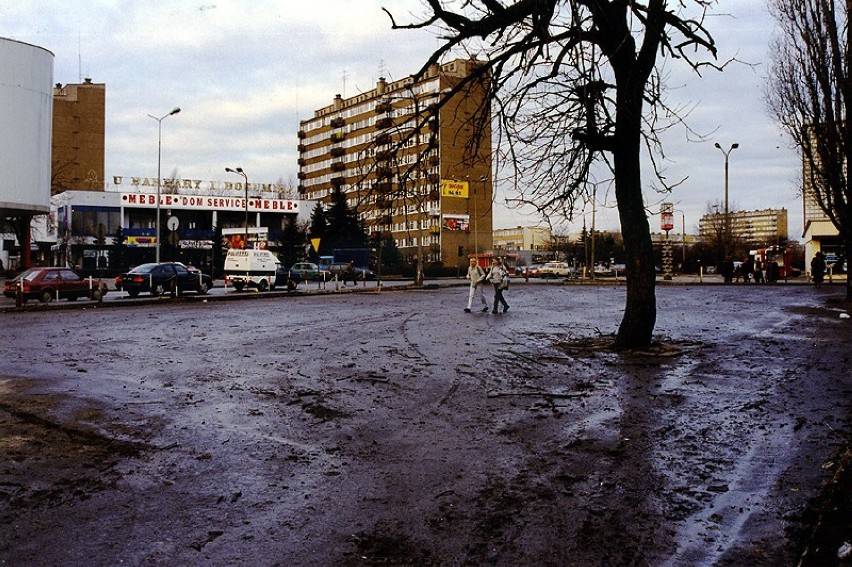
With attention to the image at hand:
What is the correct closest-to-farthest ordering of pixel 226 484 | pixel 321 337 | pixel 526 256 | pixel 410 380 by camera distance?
1. pixel 226 484
2. pixel 410 380
3. pixel 321 337
4. pixel 526 256

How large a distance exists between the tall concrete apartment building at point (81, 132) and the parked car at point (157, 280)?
232ft

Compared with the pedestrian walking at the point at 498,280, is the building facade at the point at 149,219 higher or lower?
higher

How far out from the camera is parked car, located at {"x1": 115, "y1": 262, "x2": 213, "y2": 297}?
30.4 m

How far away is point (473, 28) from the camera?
33.7ft

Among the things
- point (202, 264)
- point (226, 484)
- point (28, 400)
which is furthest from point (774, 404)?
point (202, 264)

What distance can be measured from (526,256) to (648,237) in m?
84.4

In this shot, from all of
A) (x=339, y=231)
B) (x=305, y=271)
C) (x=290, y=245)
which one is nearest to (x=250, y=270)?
(x=305, y=271)

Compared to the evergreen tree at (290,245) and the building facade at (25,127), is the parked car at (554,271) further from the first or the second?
the building facade at (25,127)

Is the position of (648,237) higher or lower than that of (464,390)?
higher

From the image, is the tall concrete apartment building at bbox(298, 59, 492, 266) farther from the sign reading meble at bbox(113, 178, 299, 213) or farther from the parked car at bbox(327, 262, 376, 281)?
the sign reading meble at bbox(113, 178, 299, 213)

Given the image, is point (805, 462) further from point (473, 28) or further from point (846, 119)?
point (846, 119)

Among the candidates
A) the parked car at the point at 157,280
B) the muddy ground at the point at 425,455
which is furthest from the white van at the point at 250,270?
the muddy ground at the point at 425,455

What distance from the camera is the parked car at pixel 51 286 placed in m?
27.2

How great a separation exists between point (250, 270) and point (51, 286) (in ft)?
34.9
